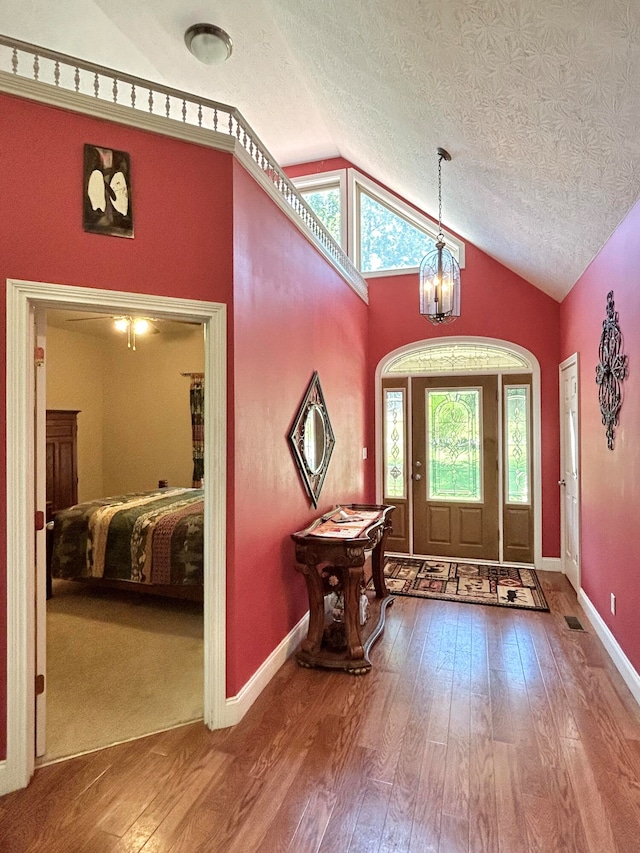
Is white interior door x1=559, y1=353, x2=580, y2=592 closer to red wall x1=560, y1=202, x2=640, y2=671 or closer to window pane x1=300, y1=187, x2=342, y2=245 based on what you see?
red wall x1=560, y1=202, x2=640, y2=671

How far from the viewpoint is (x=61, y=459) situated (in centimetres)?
570

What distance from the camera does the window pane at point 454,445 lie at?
17.1ft

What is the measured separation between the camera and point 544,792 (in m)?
1.93

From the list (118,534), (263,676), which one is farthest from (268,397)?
(118,534)

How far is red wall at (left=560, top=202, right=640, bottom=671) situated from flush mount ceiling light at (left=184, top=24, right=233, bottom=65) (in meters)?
3.06

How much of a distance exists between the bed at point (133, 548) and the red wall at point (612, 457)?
2.91 metres

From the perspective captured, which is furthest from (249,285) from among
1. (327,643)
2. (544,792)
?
(544,792)

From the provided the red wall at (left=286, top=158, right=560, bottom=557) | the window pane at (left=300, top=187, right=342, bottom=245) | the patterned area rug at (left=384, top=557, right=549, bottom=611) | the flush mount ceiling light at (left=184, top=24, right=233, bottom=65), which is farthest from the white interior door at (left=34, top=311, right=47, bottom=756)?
the window pane at (left=300, top=187, right=342, bottom=245)

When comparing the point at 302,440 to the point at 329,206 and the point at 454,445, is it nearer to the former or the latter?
the point at 454,445

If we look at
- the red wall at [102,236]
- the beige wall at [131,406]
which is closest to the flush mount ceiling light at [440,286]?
the red wall at [102,236]

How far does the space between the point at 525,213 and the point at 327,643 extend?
3.39m

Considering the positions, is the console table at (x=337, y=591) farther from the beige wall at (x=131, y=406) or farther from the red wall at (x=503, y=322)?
the beige wall at (x=131, y=406)

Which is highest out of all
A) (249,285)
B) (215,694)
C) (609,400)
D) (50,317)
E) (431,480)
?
(50,317)

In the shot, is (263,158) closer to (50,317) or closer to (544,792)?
(544,792)
